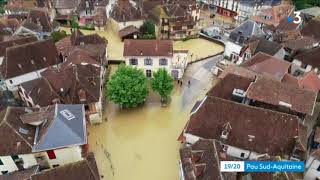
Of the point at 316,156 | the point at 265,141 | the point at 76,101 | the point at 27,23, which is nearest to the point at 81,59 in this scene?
the point at 76,101

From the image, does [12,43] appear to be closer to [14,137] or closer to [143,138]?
[14,137]

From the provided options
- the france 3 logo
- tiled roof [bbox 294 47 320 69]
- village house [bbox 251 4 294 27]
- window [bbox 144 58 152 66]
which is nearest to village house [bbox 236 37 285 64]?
tiled roof [bbox 294 47 320 69]

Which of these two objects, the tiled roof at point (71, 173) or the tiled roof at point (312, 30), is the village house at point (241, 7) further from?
the tiled roof at point (71, 173)

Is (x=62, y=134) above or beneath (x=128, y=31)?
beneath

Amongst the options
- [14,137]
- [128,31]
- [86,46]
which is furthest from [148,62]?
[14,137]

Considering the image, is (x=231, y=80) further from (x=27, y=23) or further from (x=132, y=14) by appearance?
(x=27, y=23)

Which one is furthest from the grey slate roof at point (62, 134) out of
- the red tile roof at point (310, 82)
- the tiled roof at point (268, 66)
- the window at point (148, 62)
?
the red tile roof at point (310, 82)

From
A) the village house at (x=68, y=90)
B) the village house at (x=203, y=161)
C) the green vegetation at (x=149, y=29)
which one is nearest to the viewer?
the village house at (x=203, y=161)
